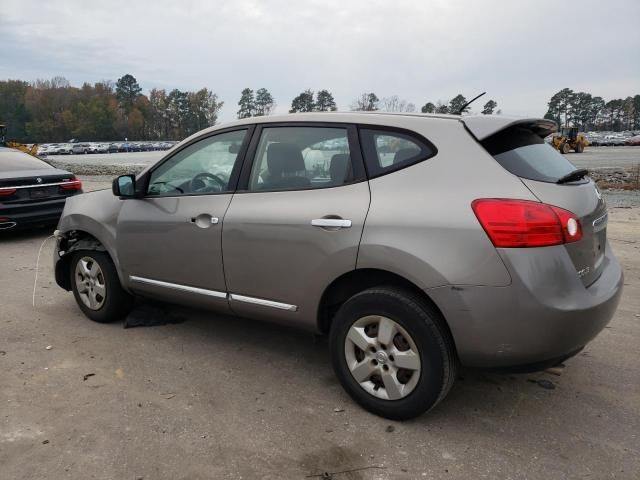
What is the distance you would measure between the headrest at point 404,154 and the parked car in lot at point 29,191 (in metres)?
7.22

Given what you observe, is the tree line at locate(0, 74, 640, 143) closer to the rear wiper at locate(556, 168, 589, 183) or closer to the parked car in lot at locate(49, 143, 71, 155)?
the parked car in lot at locate(49, 143, 71, 155)

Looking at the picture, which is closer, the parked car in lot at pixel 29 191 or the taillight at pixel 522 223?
the taillight at pixel 522 223

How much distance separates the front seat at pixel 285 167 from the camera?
339cm

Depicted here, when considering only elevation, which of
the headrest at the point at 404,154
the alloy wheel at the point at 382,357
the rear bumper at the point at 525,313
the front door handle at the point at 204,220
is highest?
the headrest at the point at 404,154

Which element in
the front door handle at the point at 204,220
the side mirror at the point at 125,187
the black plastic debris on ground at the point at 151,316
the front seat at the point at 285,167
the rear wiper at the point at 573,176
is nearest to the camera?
the rear wiper at the point at 573,176

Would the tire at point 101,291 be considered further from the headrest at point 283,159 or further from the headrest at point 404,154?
the headrest at point 404,154

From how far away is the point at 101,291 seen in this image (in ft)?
14.9

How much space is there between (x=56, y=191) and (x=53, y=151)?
69.6 meters

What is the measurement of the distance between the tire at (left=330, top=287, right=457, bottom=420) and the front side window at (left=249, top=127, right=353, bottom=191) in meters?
0.77

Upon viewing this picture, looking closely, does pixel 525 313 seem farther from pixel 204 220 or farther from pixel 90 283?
pixel 90 283

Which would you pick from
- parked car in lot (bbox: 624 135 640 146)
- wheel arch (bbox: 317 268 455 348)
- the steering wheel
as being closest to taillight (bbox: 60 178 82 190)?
the steering wheel

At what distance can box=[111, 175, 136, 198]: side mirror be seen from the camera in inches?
161

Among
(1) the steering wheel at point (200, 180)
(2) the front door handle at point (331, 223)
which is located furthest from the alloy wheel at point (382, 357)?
(1) the steering wheel at point (200, 180)

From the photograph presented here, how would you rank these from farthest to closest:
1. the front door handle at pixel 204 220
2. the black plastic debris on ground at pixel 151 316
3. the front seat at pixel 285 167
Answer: the black plastic debris on ground at pixel 151 316 → the front door handle at pixel 204 220 → the front seat at pixel 285 167
